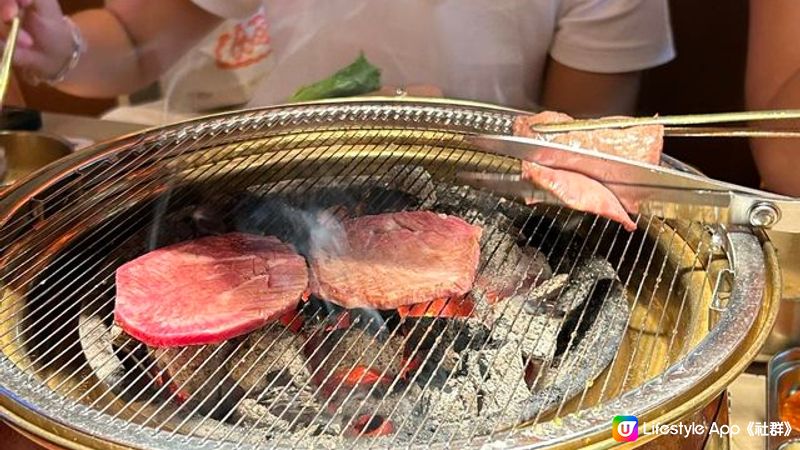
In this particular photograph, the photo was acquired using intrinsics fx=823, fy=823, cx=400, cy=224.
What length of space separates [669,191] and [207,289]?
2.36 ft

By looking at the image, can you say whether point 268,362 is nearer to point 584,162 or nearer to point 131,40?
point 584,162

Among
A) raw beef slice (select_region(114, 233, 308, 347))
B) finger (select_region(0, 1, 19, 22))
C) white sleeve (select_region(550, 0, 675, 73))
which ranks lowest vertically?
white sleeve (select_region(550, 0, 675, 73))

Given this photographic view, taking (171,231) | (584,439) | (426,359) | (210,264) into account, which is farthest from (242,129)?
(584,439)

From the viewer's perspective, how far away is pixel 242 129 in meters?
1.58

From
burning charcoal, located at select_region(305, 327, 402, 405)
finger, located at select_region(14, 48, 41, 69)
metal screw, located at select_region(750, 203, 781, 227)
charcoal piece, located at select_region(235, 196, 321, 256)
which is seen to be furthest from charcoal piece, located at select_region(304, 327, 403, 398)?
finger, located at select_region(14, 48, 41, 69)

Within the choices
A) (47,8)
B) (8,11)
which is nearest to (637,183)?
(8,11)

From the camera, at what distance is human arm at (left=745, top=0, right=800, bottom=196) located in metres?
1.86

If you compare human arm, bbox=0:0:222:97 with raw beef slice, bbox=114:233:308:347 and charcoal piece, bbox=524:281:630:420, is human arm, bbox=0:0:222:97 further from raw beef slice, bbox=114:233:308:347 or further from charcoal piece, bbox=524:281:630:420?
charcoal piece, bbox=524:281:630:420

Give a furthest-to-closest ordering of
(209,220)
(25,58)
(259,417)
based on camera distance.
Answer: (25,58) < (209,220) < (259,417)

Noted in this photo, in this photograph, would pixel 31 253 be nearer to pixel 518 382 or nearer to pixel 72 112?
pixel 518 382

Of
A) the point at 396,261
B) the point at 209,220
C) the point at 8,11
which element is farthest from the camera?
the point at 8,11

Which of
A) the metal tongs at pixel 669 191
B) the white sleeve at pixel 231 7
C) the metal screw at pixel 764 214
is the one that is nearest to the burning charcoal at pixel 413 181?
the metal tongs at pixel 669 191

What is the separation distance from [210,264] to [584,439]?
0.67 metres

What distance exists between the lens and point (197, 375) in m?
1.19
